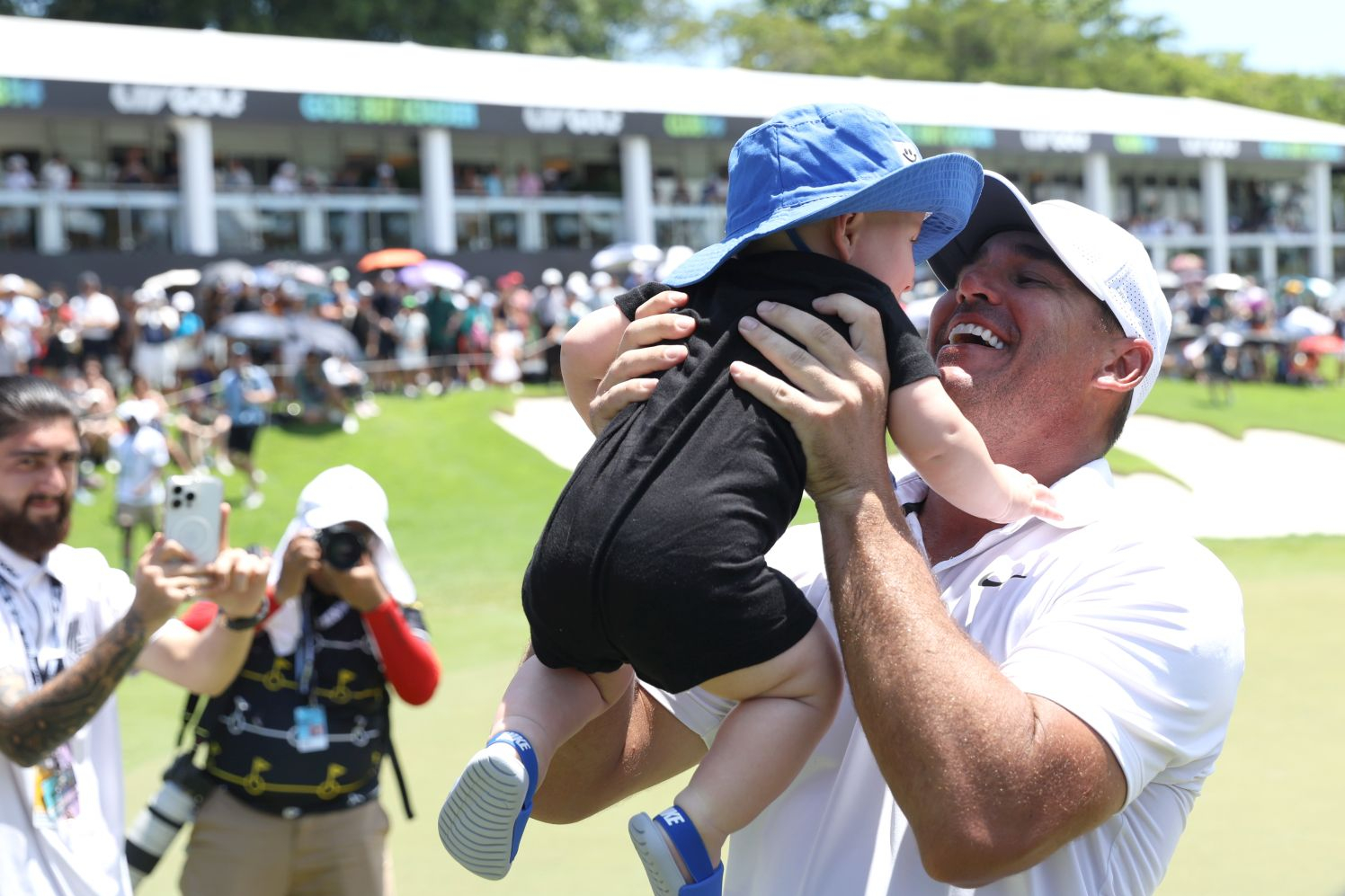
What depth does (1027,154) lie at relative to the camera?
42.0 metres

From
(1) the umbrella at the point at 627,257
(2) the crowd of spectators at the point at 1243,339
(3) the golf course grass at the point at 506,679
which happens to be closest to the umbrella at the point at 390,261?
(3) the golf course grass at the point at 506,679

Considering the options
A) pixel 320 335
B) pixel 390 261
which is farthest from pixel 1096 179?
pixel 320 335

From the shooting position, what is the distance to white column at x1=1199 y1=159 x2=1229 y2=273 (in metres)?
44.8

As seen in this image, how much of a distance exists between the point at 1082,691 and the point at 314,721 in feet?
10.6

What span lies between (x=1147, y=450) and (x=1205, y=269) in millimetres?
25599

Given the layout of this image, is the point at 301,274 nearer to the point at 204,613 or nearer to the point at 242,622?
the point at 204,613

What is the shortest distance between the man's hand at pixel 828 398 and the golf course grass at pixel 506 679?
464 centimetres

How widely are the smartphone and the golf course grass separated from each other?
10.1 feet

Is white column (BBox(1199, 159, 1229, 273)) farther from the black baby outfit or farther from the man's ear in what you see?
the black baby outfit

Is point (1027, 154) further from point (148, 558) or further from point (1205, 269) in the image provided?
point (148, 558)

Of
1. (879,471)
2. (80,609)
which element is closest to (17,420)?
(80,609)

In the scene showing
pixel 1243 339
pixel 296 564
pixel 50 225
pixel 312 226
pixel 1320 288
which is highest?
pixel 50 225

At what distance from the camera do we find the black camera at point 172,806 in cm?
491

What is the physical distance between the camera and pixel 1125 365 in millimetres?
2969
